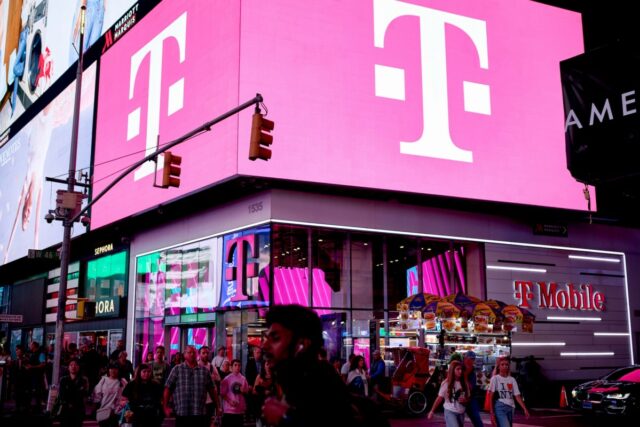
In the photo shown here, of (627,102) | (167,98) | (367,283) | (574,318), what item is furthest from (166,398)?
(574,318)

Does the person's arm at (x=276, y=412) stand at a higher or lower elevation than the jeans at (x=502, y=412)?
higher

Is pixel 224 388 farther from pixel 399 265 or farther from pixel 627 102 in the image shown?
pixel 399 265

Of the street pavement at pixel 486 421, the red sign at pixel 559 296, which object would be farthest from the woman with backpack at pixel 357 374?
the red sign at pixel 559 296

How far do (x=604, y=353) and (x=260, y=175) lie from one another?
18039 mm

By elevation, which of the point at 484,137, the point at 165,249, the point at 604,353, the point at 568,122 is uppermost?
the point at 484,137

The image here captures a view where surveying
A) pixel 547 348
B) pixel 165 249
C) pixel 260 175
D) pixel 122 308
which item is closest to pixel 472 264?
pixel 547 348

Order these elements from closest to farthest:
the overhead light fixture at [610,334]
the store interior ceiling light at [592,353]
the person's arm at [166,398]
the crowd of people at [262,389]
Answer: the crowd of people at [262,389], the person's arm at [166,398], the store interior ceiling light at [592,353], the overhead light fixture at [610,334]

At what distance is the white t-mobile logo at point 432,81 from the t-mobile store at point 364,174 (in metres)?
0.07

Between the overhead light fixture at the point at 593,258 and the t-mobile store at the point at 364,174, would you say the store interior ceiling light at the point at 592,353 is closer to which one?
the t-mobile store at the point at 364,174

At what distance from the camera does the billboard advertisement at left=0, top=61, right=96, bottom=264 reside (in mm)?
38562

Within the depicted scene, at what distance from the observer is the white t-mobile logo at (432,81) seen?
27.2 meters

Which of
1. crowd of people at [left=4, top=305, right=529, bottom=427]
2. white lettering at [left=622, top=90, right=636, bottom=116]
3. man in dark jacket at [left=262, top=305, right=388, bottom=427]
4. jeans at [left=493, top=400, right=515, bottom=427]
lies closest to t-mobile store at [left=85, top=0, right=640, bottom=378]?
crowd of people at [left=4, top=305, right=529, bottom=427]

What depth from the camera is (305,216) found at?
25.2 m

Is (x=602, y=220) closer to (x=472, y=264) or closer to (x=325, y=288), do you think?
(x=472, y=264)
